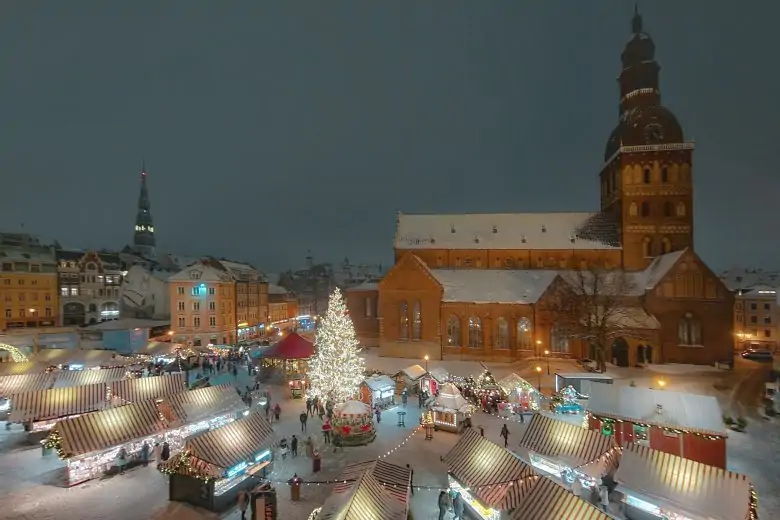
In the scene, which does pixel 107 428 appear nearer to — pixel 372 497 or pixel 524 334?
pixel 372 497

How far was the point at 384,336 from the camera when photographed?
4094 cm

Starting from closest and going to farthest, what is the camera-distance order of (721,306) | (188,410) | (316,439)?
1. (188,410)
2. (316,439)
3. (721,306)

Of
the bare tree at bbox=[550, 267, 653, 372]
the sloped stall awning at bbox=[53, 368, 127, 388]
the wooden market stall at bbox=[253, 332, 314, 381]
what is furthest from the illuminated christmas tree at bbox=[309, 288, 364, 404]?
the bare tree at bbox=[550, 267, 653, 372]

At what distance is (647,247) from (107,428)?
46.4 m

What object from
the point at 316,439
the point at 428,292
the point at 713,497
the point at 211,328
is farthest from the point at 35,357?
the point at 713,497

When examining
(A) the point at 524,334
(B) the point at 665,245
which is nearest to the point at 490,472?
(A) the point at 524,334

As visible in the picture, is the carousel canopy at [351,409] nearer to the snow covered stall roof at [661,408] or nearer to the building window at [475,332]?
the snow covered stall roof at [661,408]

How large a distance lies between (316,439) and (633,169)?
131ft

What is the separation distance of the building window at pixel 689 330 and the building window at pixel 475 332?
669 inches

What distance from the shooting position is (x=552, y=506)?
1061cm

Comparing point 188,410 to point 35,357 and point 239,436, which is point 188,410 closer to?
point 239,436

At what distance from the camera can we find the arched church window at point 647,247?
41781 millimetres

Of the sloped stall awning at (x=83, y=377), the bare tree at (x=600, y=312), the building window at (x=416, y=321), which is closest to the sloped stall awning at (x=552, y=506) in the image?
the bare tree at (x=600, y=312)

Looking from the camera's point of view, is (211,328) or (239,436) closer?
(239,436)
